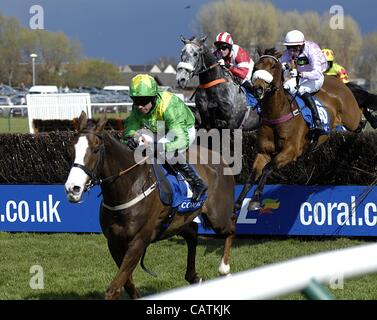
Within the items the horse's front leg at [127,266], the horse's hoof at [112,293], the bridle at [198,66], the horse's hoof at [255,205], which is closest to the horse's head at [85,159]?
the horse's front leg at [127,266]

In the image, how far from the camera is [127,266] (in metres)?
4.67

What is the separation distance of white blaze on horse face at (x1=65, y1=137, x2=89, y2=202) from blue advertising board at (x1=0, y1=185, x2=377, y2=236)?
368 centimetres

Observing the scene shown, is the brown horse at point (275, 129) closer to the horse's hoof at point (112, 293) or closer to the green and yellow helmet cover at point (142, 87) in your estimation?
the green and yellow helmet cover at point (142, 87)

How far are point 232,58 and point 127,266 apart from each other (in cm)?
468

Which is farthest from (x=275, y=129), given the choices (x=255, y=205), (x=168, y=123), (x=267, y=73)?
(x=168, y=123)

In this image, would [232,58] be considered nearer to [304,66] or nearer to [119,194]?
[304,66]

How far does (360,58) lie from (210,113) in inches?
2601

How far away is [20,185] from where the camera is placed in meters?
8.63

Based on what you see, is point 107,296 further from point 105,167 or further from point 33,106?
point 33,106

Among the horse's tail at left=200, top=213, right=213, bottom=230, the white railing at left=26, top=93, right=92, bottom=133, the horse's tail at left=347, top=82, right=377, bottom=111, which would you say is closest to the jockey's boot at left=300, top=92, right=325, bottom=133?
the horse's tail at left=347, top=82, right=377, bottom=111

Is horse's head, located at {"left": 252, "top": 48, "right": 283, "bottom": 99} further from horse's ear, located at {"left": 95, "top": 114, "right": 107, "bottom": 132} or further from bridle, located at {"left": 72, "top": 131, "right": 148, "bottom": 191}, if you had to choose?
horse's ear, located at {"left": 95, "top": 114, "right": 107, "bottom": 132}

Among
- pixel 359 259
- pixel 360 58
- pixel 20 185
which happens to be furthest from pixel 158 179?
pixel 360 58

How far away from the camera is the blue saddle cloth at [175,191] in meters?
Result: 5.05

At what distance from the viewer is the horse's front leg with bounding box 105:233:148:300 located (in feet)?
15.0
